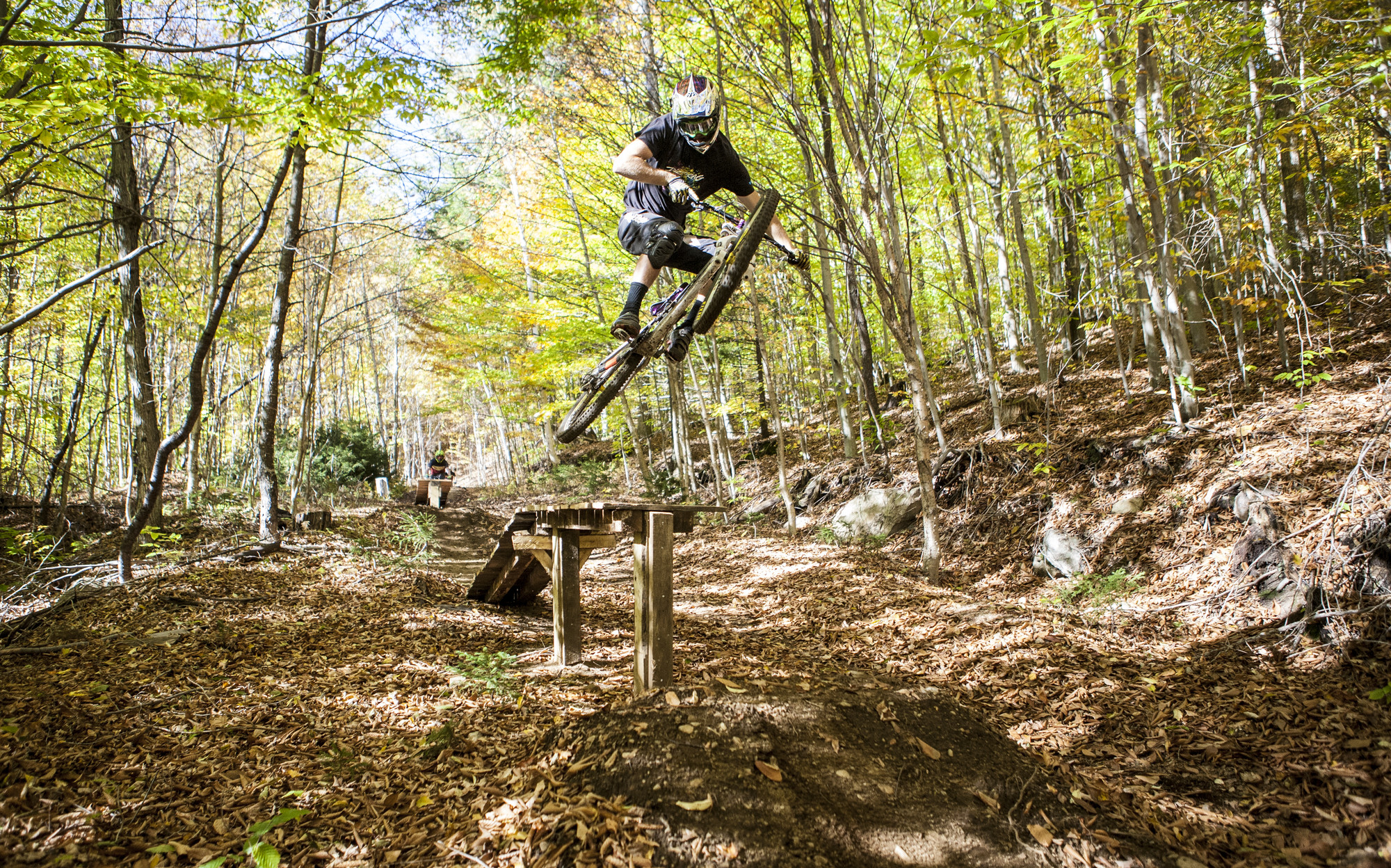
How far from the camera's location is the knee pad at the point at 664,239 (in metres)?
3.75

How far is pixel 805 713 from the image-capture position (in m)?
3.38

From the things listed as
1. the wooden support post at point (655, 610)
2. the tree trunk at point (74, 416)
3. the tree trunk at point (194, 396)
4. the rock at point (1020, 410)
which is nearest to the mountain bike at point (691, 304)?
the wooden support post at point (655, 610)

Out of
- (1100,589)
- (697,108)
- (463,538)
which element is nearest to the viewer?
(697,108)

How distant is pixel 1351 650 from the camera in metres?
3.45

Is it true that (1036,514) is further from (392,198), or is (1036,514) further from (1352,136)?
(392,198)

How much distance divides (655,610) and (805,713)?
41.2 inches

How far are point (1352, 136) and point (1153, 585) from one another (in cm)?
785

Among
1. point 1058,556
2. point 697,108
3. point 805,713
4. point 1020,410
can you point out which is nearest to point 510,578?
point 805,713

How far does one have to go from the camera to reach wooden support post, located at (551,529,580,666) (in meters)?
4.74

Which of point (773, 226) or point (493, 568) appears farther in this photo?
point (493, 568)

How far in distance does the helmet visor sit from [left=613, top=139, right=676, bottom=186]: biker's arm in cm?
24

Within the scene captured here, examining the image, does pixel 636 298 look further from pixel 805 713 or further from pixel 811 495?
pixel 811 495

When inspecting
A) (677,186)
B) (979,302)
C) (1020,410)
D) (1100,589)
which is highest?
(677,186)

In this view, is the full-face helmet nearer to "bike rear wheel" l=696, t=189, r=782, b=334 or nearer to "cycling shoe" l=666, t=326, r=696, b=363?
"bike rear wheel" l=696, t=189, r=782, b=334
